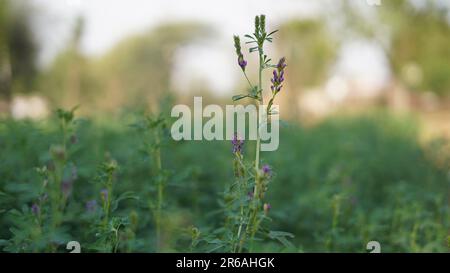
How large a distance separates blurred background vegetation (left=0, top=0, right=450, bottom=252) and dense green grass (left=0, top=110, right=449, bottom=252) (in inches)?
0.7

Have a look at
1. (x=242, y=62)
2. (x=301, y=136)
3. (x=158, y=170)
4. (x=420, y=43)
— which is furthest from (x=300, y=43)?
(x=242, y=62)

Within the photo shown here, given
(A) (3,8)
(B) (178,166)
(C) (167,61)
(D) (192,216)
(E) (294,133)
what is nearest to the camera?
(D) (192,216)

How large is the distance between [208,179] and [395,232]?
6.08 ft

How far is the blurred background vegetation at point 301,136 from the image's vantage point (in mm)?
3256

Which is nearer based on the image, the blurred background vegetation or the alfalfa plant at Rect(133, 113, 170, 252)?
the alfalfa plant at Rect(133, 113, 170, 252)

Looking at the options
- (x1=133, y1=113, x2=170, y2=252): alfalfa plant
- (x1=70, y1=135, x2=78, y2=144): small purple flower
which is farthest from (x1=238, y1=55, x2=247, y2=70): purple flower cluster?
(x1=70, y1=135, x2=78, y2=144): small purple flower

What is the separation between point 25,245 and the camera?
2195 millimetres

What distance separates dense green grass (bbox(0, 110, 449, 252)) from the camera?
264cm

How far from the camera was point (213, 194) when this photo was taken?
4379 mm

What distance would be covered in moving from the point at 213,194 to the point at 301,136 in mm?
4155

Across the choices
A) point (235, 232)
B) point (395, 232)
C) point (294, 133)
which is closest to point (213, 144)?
point (294, 133)

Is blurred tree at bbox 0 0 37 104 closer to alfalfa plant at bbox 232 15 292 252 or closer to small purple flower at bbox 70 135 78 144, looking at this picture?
small purple flower at bbox 70 135 78 144

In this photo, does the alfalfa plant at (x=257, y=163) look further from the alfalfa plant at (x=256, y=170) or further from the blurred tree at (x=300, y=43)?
the blurred tree at (x=300, y=43)

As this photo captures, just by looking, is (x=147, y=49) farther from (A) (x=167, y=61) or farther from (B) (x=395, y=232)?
(B) (x=395, y=232)
